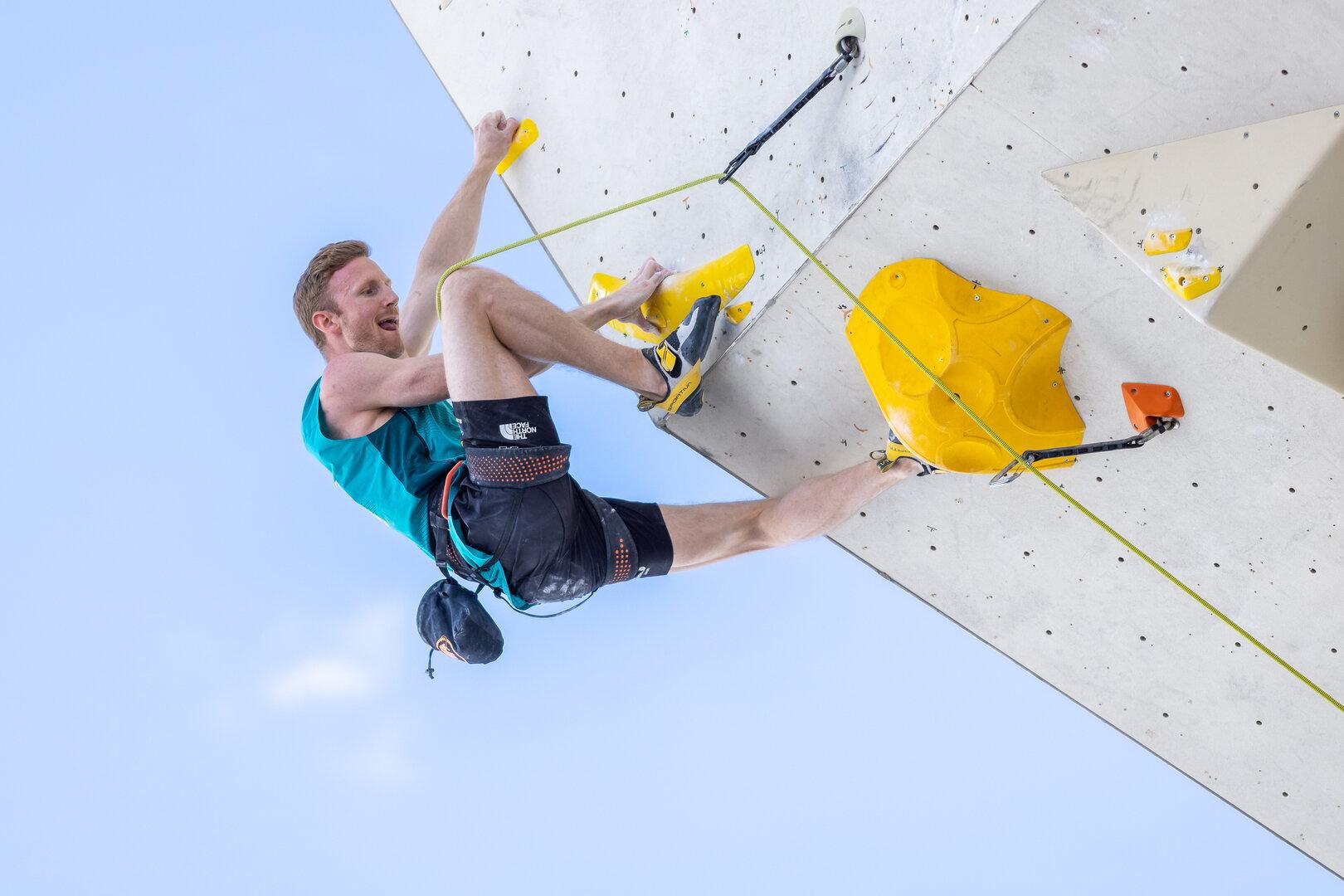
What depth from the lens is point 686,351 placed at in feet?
7.65

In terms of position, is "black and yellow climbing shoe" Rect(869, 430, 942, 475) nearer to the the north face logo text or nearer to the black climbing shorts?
the black climbing shorts

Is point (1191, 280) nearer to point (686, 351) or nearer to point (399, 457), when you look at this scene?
point (686, 351)

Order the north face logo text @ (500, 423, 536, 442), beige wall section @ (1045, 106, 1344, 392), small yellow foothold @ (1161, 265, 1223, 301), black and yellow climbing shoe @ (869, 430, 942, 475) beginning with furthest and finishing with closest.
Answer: black and yellow climbing shoe @ (869, 430, 942, 475) < the north face logo text @ (500, 423, 536, 442) < small yellow foothold @ (1161, 265, 1223, 301) < beige wall section @ (1045, 106, 1344, 392)

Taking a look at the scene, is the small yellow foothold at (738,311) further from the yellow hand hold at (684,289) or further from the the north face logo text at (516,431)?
the the north face logo text at (516,431)

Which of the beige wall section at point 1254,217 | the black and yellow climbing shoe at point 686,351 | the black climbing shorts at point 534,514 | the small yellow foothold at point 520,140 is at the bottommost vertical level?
the beige wall section at point 1254,217

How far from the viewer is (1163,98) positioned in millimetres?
1714

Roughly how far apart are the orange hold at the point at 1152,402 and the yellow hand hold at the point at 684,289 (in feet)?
2.25

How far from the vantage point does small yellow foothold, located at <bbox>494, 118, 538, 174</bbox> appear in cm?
289

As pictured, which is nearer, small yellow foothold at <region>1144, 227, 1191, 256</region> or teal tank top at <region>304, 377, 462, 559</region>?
small yellow foothold at <region>1144, 227, 1191, 256</region>

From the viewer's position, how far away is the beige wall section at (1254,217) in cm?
165


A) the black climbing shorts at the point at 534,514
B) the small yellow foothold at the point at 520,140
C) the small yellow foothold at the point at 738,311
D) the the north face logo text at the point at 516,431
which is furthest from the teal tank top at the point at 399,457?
the small yellow foothold at the point at 520,140

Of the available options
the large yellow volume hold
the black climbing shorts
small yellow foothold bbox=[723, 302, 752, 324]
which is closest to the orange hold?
the large yellow volume hold

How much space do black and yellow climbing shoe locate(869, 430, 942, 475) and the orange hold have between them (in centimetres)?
36

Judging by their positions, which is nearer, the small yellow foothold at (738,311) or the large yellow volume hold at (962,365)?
the large yellow volume hold at (962,365)
